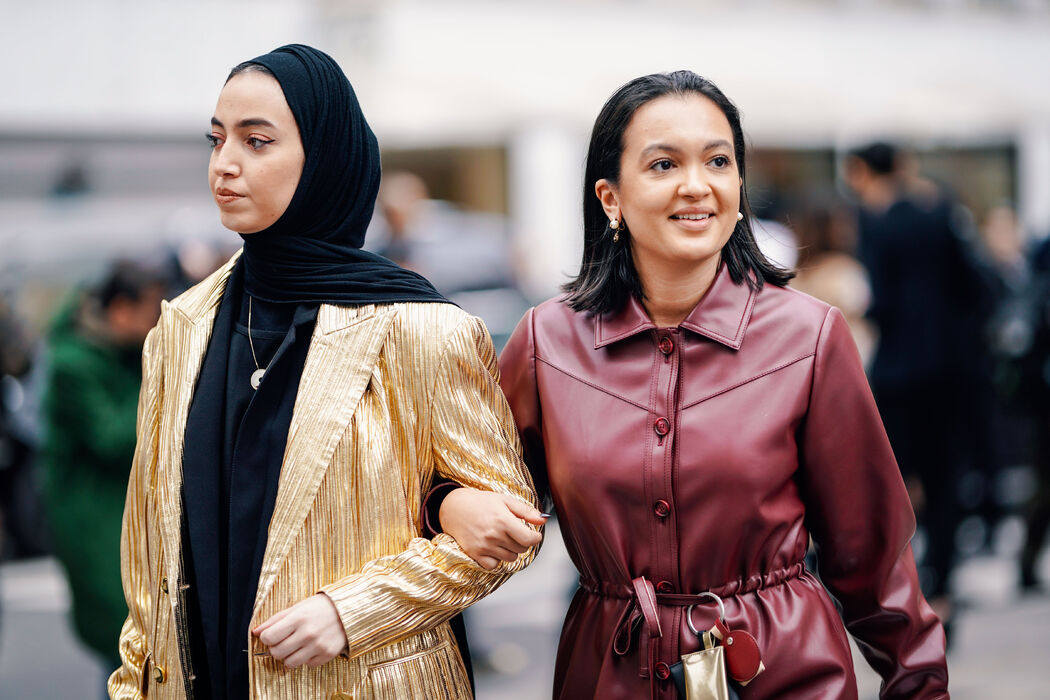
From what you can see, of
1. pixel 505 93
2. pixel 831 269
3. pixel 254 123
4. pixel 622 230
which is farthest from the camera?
pixel 505 93

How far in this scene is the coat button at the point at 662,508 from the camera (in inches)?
97.3

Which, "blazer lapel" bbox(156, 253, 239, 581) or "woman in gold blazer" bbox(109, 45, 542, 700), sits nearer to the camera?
"woman in gold blazer" bbox(109, 45, 542, 700)

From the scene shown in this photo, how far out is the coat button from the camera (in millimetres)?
2473

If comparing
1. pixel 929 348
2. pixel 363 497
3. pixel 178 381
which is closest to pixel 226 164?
pixel 178 381

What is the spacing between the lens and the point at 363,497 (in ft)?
7.87

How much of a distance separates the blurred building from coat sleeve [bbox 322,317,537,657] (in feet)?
28.3

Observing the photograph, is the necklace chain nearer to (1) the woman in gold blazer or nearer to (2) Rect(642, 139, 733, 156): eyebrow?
(1) the woman in gold blazer

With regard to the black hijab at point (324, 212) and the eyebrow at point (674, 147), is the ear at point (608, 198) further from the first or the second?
the black hijab at point (324, 212)

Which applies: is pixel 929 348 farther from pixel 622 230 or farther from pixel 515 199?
pixel 515 199

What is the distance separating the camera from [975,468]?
8.05 m

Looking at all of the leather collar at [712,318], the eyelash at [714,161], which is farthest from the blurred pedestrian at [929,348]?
the eyelash at [714,161]

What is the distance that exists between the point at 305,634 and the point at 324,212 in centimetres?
81

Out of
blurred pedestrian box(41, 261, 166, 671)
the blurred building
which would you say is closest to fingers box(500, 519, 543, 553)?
blurred pedestrian box(41, 261, 166, 671)

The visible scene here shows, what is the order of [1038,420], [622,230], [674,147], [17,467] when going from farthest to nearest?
[17,467]
[1038,420]
[622,230]
[674,147]
